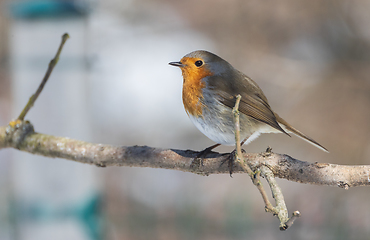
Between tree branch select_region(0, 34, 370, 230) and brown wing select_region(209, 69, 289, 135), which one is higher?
brown wing select_region(209, 69, 289, 135)

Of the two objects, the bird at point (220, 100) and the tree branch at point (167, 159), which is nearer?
the tree branch at point (167, 159)

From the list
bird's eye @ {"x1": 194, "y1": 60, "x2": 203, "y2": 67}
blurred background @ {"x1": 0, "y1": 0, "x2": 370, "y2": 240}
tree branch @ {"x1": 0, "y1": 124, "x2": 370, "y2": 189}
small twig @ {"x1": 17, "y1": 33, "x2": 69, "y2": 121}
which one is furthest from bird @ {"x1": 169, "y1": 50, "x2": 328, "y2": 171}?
blurred background @ {"x1": 0, "y1": 0, "x2": 370, "y2": 240}

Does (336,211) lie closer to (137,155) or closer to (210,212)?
(210,212)

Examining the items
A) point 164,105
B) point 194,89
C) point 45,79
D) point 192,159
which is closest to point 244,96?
point 194,89

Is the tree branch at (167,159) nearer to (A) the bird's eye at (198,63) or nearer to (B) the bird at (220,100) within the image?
(B) the bird at (220,100)

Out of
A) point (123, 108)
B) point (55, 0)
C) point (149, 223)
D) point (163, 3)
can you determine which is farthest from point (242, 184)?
point (163, 3)

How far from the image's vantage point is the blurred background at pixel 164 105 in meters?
2.36

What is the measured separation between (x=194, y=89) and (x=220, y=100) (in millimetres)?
→ 115

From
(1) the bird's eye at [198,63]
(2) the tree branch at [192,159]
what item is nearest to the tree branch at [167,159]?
(2) the tree branch at [192,159]

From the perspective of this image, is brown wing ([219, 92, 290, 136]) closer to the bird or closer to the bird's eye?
the bird

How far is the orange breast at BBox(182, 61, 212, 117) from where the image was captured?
141 cm

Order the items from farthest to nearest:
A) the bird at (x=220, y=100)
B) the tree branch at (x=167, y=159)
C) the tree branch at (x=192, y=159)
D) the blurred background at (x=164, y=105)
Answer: the blurred background at (x=164, y=105), the bird at (x=220, y=100), the tree branch at (x=167, y=159), the tree branch at (x=192, y=159)

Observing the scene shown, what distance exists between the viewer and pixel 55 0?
7.79 feet

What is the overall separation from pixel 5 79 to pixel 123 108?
4.76ft
